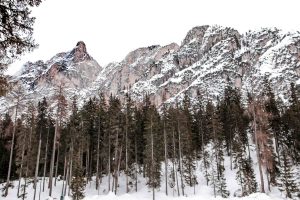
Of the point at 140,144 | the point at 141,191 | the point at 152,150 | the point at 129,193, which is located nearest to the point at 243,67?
A: the point at 140,144

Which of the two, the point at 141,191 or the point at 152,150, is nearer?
the point at 152,150

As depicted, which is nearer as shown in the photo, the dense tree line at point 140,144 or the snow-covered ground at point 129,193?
the dense tree line at point 140,144

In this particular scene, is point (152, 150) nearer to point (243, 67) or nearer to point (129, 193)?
point (129, 193)

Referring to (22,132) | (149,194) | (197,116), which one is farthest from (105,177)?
(197,116)

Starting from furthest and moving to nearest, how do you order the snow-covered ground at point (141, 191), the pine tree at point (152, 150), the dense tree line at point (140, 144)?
the pine tree at point (152, 150) < the snow-covered ground at point (141, 191) < the dense tree line at point (140, 144)

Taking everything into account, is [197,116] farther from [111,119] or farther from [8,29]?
[8,29]

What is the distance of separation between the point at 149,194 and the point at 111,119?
38.6ft

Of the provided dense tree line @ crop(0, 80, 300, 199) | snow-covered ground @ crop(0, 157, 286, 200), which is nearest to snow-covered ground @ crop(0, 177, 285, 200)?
snow-covered ground @ crop(0, 157, 286, 200)

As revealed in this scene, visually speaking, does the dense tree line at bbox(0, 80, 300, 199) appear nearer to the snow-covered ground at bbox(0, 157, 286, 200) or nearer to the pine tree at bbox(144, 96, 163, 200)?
the pine tree at bbox(144, 96, 163, 200)

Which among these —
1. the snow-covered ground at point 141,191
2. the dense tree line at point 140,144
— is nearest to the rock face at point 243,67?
the dense tree line at point 140,144

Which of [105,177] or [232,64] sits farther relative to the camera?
[232,64]

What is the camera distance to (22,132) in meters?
41.4

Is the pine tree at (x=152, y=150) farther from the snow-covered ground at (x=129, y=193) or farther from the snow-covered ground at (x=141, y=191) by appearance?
the snow-covered ground at (x=141, y=191)

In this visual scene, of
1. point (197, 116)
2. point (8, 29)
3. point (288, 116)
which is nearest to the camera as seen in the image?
point (8, 29)
